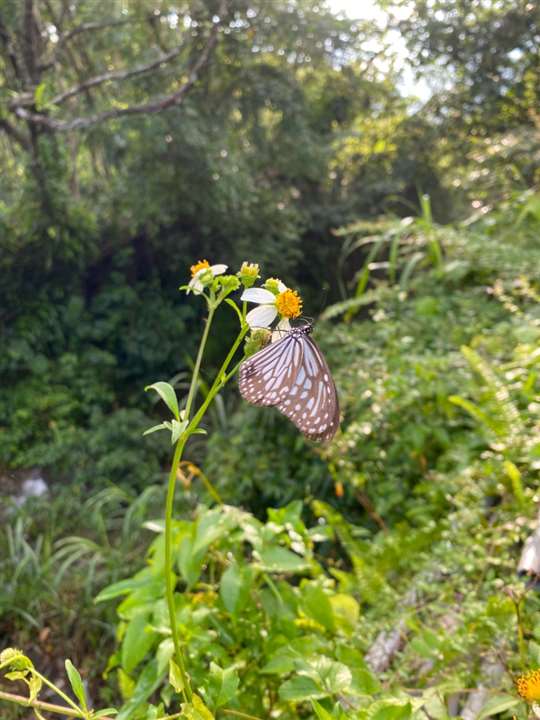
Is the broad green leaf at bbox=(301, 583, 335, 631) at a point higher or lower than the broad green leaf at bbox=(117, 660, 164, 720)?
lower

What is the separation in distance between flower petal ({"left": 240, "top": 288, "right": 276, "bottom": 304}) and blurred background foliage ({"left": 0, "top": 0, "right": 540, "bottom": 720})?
2.67 ft

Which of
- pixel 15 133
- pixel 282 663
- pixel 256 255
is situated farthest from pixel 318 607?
pixel 15 133

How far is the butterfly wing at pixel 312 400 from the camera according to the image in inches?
24.8

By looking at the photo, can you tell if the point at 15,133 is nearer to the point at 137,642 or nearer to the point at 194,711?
the point at 137,642

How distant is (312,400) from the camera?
65 centimetres

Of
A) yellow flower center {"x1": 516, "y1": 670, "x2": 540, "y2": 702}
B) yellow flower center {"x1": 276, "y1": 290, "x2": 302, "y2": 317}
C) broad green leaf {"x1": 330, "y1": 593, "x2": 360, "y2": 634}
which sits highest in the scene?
yellow flower center {"x1": 276, "y1": 290, "x2": 302, "y2": 317}

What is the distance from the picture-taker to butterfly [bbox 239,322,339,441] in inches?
24.5

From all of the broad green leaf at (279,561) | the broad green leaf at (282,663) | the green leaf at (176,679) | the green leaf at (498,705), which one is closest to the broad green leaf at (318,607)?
the broad green leaf at (279,561)

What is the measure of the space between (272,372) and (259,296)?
89 mm

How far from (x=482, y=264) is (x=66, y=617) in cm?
209

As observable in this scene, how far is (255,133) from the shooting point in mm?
3828

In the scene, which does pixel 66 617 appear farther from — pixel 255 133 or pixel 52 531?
pixel 255 133

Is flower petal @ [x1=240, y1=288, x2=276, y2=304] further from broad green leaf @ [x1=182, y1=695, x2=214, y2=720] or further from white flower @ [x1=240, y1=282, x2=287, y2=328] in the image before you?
broad green leaf @ [x1=182, y1=695, x2=214, y2=720]

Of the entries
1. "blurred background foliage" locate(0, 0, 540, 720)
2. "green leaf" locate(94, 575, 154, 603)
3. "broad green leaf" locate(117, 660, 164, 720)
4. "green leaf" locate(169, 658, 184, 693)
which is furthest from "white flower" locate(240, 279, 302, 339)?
"blurred background foliage" locate(0, 0, 540, 720)
